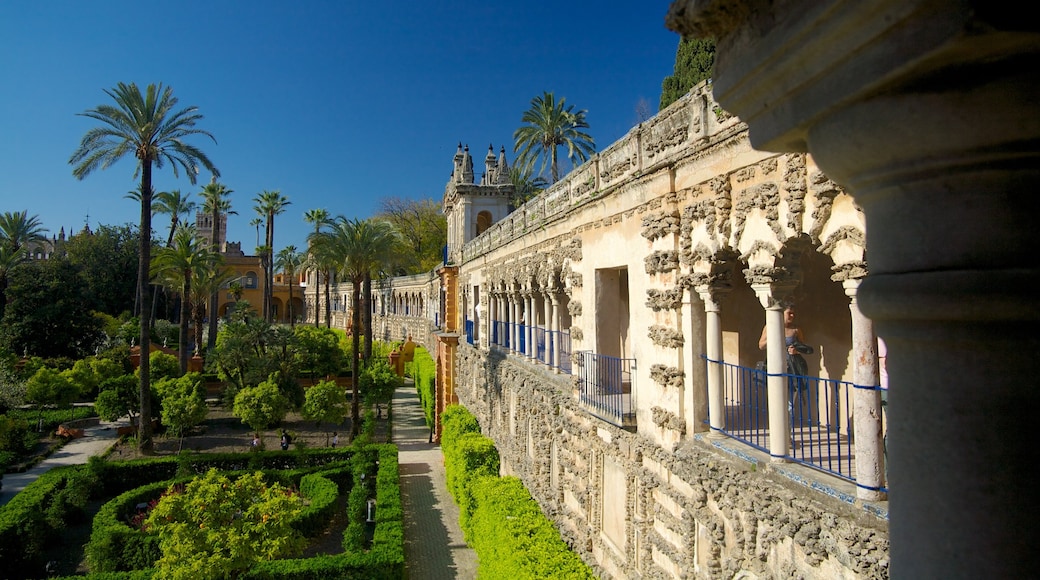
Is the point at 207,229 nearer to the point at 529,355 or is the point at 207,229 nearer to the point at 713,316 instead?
the point at 529,355

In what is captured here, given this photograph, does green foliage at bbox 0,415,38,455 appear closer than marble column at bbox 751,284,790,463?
No

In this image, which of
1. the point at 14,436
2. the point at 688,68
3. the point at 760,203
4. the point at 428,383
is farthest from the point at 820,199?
the point at 14,436

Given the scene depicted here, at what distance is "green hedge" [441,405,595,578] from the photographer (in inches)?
399

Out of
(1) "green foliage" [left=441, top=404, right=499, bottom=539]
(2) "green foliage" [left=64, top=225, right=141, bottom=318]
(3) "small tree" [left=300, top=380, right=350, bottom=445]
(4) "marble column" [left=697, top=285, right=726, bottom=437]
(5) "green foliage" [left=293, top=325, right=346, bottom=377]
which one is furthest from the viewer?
(2) "green foliage" [left=64, top=225, right=141, bottom=318]

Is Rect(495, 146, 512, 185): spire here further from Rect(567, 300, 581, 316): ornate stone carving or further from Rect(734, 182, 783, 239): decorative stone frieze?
Rect(734, 182, 783, 239): decorative stone frieze

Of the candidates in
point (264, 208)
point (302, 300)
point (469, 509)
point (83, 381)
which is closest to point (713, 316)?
point (469, 509)

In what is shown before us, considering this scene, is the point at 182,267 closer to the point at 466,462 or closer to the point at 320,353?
the point at 320,353

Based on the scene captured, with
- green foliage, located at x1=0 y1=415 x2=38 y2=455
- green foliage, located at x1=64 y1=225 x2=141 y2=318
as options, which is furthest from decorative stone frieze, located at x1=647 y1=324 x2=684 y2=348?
green foliage, located at x1=64 y1=225 x2=141 y2=318

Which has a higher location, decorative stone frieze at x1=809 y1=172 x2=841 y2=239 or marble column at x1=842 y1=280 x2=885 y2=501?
decorative stone frieze at x1=809 y1=172 x2=841 y2=239

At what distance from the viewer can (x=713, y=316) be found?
6543mm

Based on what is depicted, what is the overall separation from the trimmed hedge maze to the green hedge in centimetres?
184

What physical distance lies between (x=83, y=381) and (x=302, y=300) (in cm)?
5743

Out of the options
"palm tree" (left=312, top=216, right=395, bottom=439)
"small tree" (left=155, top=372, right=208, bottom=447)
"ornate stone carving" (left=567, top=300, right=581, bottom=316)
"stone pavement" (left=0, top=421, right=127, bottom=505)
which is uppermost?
"palm tree" (left=312, top=216, right=395, bottom=439)

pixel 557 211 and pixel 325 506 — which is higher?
pixel 557 211
